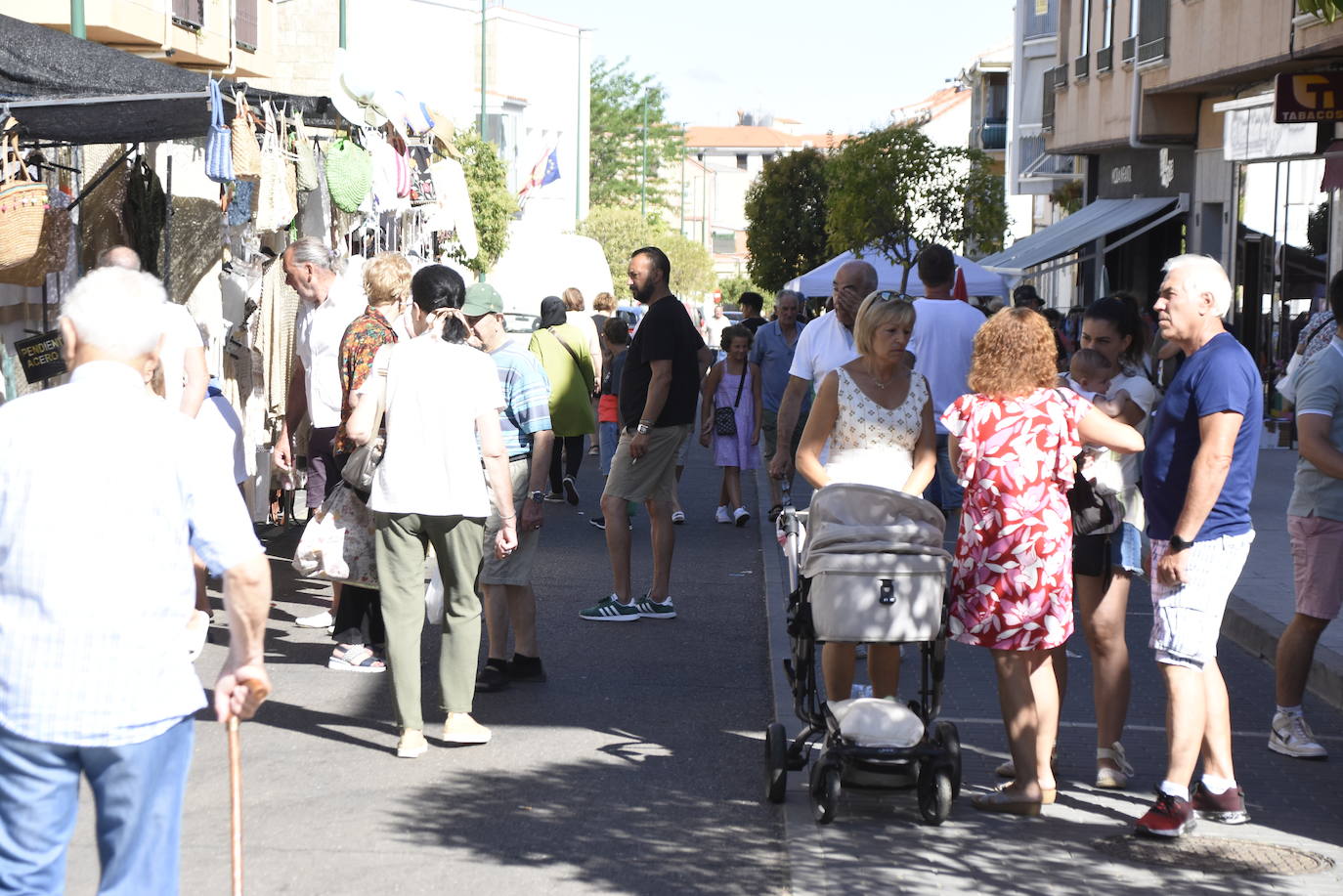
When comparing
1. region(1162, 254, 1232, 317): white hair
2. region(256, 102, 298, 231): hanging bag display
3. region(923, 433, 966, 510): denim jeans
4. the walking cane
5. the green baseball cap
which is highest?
region(256, 102, 298, 231): hanging bag display

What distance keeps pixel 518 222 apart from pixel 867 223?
16458 mm

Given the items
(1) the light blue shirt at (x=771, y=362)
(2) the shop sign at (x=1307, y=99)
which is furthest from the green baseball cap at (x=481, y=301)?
(2) the shop sign at (x=1307, y=99)

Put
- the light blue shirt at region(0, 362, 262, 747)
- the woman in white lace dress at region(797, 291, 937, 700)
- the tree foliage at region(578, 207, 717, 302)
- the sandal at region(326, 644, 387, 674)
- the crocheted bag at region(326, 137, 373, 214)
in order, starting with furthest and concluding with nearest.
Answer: the tree foliage at region(578, 207, 717, 302), the crocheted bag at region(326, 137, 373, 214), the sandal at region(326, 644, 387, 674), the woman in white lace dress at region(797, 291, 937, 700), the light blue shirt at region(0, 362, 262, 747)

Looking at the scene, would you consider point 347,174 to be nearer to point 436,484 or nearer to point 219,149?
point 219,149

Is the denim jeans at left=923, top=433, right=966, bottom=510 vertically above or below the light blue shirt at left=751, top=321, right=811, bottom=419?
below

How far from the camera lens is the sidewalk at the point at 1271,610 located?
7.99 metres

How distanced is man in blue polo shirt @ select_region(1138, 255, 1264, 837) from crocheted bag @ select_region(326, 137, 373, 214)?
25.8ft

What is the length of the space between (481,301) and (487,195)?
28.0 metres

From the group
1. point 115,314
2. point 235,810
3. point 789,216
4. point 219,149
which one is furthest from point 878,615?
point 789,216

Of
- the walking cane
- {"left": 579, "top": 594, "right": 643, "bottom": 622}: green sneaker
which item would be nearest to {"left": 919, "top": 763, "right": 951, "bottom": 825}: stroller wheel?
the walking cane

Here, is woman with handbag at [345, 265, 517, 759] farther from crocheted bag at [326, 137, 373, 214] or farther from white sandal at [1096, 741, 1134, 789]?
crocheted bag at [326, 137, 373, 214]

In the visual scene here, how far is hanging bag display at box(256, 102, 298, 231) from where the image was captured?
1096 cm

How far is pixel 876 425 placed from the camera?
6.40 meters

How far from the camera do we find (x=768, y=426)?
45.1ft
